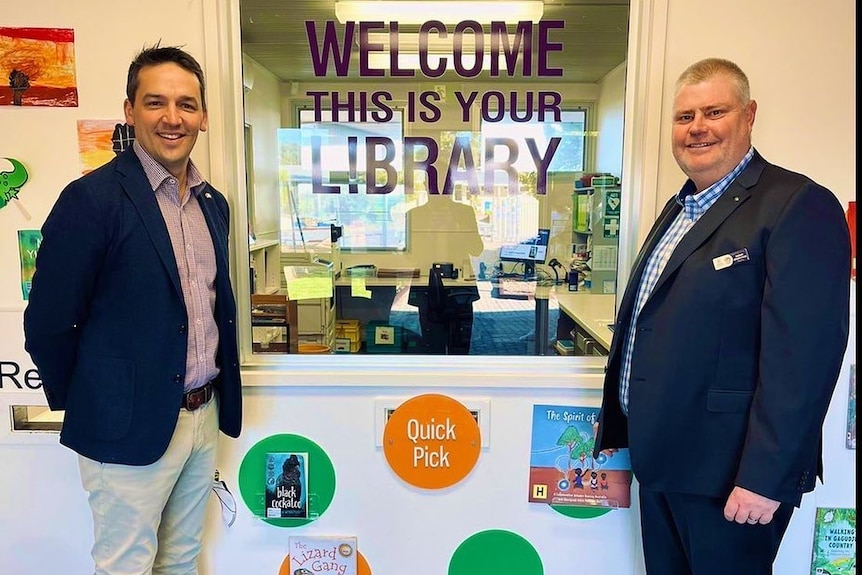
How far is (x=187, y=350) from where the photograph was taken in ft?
4.53

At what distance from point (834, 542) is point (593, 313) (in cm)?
100

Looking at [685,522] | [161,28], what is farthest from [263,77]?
[685,522]

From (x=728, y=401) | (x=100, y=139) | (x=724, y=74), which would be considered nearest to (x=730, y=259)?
(x=728, y=401)

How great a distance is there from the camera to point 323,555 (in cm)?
184

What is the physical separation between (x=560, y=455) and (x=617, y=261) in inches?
24.1

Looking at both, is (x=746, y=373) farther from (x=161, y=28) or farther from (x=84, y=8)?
(x=84, y=8)

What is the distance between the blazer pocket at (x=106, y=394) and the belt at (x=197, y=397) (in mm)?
130

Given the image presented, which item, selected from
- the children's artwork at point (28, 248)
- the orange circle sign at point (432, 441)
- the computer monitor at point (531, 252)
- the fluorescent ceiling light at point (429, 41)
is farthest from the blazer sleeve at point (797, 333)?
the children's artwork at point (28, 248)

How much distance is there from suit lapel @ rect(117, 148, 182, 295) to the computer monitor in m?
1.97

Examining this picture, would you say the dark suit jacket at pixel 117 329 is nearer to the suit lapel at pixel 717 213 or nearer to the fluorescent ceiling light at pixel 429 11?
the fluorescent ceiling light at pixel 429 11

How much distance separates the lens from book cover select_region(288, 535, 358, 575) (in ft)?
6.03

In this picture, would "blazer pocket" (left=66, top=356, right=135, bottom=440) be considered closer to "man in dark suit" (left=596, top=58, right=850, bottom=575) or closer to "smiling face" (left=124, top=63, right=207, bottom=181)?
"smiling face" (left=124, top=63, right=207, bottom=181)

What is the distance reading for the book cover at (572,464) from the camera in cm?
178

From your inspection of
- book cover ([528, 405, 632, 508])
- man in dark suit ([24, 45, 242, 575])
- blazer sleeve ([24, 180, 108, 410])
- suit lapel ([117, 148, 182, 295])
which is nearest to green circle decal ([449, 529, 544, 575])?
book cover ([528, 405, 632, 508])
